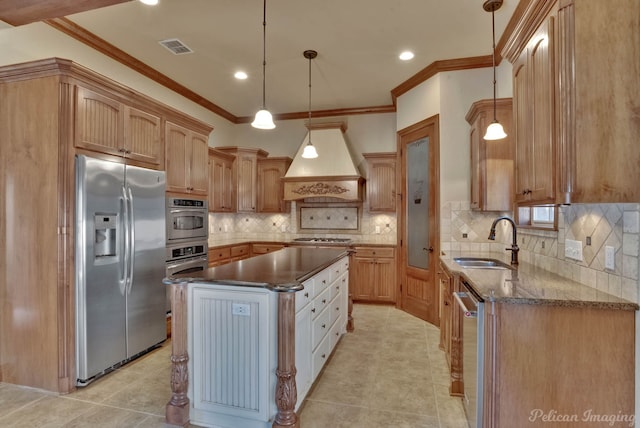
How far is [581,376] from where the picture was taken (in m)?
1.56

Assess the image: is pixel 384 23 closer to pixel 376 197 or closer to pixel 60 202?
pixel 376 197

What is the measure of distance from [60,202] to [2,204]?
0.59 meters

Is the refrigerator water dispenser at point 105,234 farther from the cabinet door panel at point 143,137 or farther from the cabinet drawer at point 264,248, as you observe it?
the cabinet drawer at point 264,248

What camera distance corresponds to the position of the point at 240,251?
Answer: 5.30 metres

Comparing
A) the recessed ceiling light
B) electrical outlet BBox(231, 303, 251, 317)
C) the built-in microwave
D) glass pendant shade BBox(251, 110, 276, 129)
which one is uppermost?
the recessed ceiling light

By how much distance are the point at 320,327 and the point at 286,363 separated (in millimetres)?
784

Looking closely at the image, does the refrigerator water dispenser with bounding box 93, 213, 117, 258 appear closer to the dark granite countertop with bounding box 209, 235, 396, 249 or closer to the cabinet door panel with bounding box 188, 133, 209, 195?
the cabinet door panel with bounding box 188, 133, 209, 195

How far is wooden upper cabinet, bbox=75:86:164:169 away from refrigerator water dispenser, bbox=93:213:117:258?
1.86 feet

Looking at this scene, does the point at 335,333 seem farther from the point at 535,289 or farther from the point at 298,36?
the point at 298,36

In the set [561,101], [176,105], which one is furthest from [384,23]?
[176,105]

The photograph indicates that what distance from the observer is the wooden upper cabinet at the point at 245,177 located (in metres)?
5.69

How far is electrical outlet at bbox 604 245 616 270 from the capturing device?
166 cm

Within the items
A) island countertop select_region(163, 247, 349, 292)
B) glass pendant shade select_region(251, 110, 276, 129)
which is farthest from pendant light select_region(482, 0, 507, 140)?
glass pendant shade select_region(251, 110, 276, 129)

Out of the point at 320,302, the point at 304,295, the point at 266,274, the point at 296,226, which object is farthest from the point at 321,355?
the point at 296,226
